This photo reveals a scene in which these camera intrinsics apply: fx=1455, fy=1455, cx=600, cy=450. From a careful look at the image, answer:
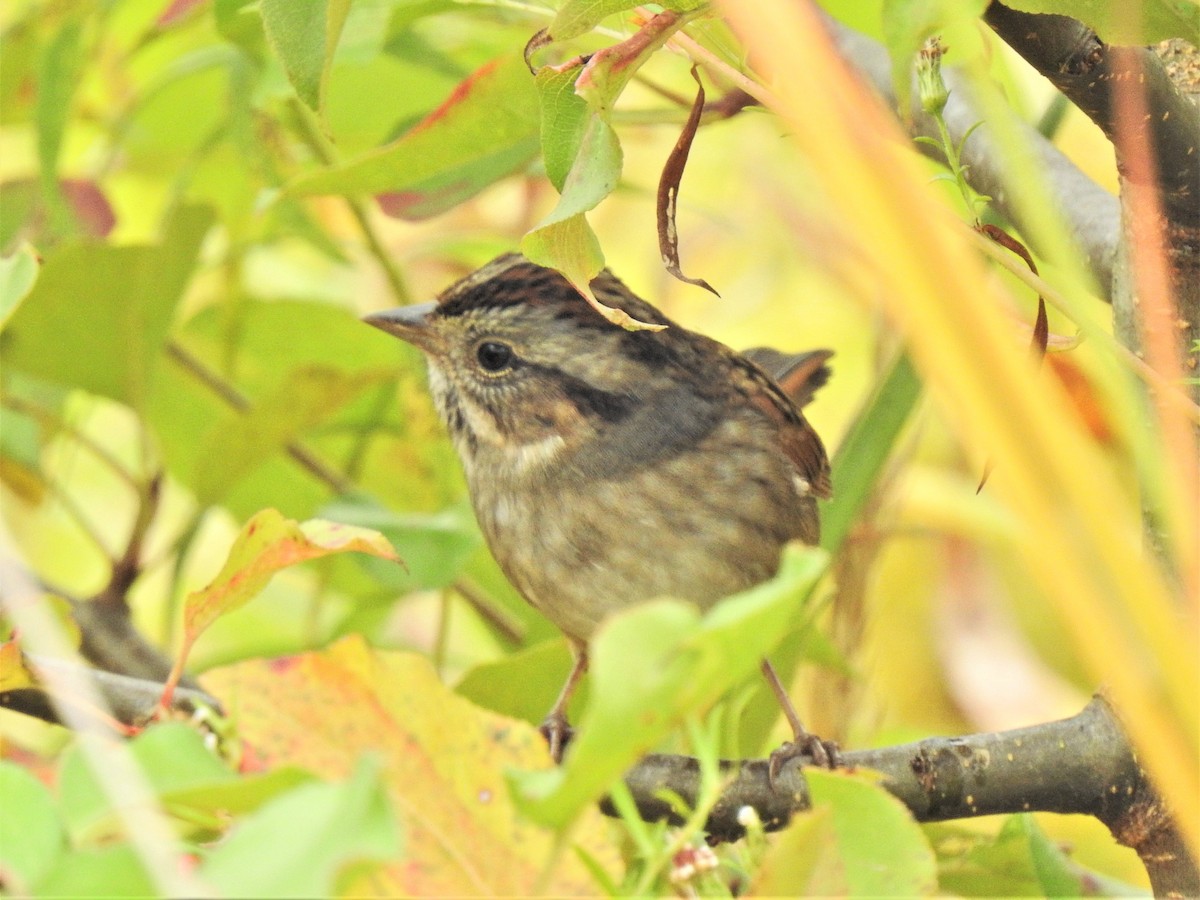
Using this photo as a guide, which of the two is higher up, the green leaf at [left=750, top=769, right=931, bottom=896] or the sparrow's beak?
the green leaf at [left=750, top=769, right=931, bottom=896]

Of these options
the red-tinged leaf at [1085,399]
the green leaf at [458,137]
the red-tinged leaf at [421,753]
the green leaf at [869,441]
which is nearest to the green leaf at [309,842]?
the red-tinged leaf at [421,753]

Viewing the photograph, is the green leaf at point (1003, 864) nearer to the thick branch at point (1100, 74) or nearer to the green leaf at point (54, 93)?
the thick branch at point (1100, 74)

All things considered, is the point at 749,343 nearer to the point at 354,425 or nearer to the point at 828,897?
the point at 354,425

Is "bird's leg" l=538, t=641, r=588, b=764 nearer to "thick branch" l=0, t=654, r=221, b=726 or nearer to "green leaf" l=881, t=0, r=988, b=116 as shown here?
"thick branch" l=0, t=654, r=221, b=726

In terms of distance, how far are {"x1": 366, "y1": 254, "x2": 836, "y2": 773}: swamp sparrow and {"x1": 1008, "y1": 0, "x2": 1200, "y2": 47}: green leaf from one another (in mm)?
1023

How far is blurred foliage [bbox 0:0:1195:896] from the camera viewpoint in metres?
0.63

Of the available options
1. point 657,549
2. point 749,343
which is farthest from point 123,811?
point 749,343

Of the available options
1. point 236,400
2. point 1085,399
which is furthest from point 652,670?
point 1085,399

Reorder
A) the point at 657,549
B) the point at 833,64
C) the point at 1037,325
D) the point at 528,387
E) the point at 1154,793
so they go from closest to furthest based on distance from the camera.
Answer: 1. the point at 833,64
2. the point at 1037,325
3. the point at 1154,793
4. the point at 657,549
5. the point at 528,387

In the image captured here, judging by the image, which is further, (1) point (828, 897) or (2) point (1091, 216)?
(2) point (1091, 216)

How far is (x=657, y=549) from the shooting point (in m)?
1.83

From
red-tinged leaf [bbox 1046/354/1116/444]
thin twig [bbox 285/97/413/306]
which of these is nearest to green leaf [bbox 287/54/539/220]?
thin twig [bbox 285/97/413/306]

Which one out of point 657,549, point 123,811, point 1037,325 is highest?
point 1037,325

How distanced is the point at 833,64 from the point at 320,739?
0.49 metres
